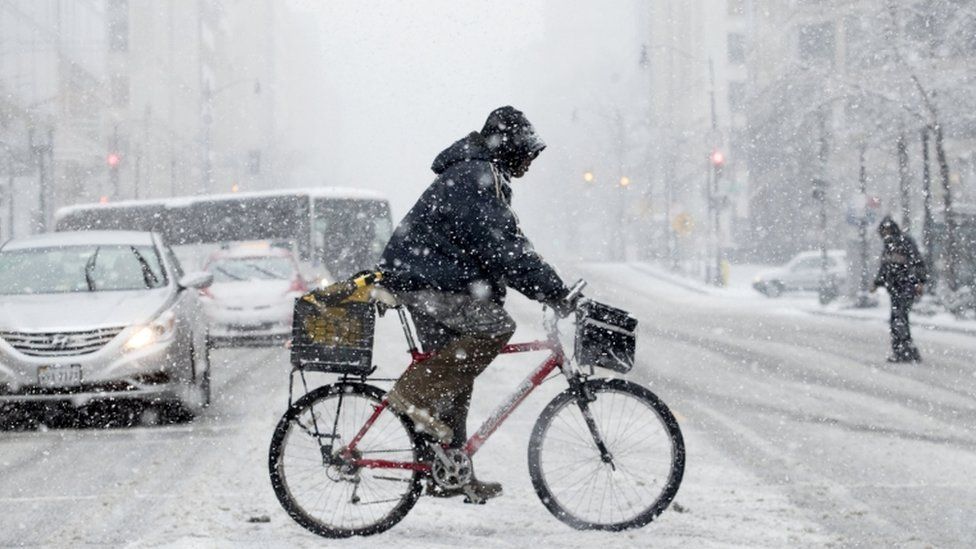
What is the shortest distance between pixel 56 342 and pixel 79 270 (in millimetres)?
1537

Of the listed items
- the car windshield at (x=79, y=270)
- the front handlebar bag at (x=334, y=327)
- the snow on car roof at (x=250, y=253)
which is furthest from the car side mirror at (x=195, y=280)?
the snow on car roof at (x=250, y=253)

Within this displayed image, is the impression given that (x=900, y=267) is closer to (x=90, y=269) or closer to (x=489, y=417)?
(x=90, y=269)

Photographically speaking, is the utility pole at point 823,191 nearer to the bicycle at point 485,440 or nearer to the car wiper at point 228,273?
the car wiper at point 228,273

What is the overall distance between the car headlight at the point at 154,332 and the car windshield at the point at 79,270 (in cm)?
80

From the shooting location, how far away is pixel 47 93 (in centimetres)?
5509

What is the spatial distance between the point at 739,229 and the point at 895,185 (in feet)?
68.1

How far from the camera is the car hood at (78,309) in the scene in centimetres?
998

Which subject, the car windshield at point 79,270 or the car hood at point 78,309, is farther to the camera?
the car windshield at point 79,270

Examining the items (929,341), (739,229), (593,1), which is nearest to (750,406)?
(929,341)

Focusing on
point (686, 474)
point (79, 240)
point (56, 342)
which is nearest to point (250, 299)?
point (79, 240)

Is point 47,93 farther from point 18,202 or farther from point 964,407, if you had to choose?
point 964,407

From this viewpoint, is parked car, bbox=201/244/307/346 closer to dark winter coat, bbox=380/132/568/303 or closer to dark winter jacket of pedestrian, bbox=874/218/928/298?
dark winter jacket of pedestrian, bbox=874/218/928/298

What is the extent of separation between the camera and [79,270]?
1135 centimetres

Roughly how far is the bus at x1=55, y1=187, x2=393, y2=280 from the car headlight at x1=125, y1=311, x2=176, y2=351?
82.2ft
